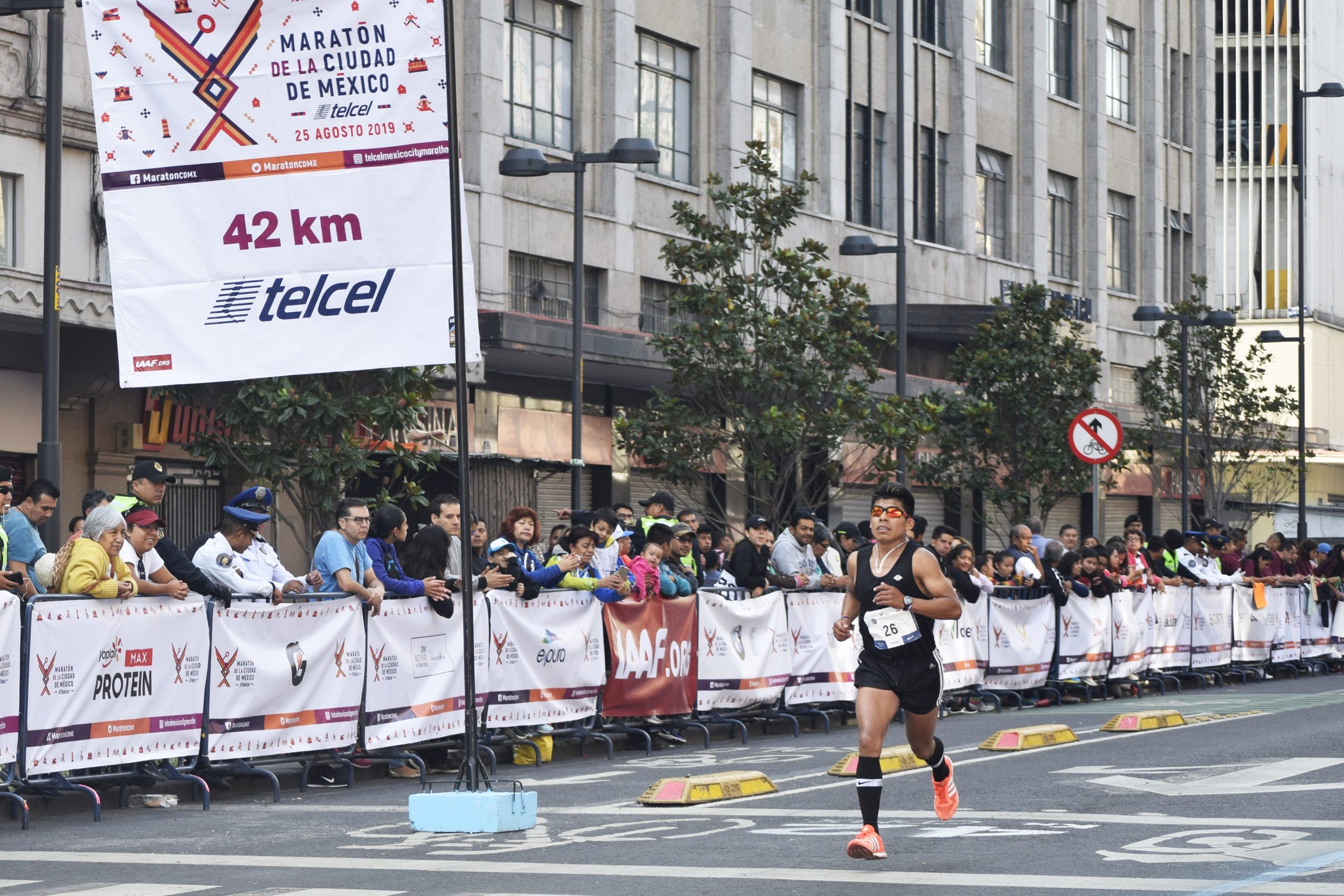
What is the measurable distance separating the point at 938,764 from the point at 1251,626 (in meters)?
18.2

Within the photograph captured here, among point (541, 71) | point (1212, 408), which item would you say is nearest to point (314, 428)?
point (541, 71)

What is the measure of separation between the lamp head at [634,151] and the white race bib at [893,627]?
12.0 metres

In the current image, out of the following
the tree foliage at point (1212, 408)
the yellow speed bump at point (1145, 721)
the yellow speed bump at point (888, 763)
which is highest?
the tree foliage at point (1212, 408)

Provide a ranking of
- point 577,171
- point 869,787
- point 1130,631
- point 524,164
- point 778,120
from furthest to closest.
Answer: point 778,120, point 1130,631, point 577,171, point 524,164, point 869,787

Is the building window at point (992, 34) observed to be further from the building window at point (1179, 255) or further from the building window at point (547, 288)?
the building window at point (547, 288)

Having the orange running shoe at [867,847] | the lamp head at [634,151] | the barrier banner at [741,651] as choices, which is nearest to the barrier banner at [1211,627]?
the lamp head at [634,151]

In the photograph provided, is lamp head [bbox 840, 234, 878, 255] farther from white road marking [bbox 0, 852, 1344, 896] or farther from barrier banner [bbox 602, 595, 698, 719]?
white road marking [bbox 0, 852, 1344, 896]

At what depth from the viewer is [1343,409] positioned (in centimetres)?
7094

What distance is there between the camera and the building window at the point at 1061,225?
48062mm

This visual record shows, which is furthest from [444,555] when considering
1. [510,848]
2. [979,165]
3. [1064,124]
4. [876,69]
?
[1064,124]

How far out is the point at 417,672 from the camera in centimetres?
1498

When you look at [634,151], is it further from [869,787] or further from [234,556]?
[869,787]

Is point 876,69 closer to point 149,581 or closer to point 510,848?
point 149,581

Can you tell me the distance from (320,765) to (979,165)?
108ft
